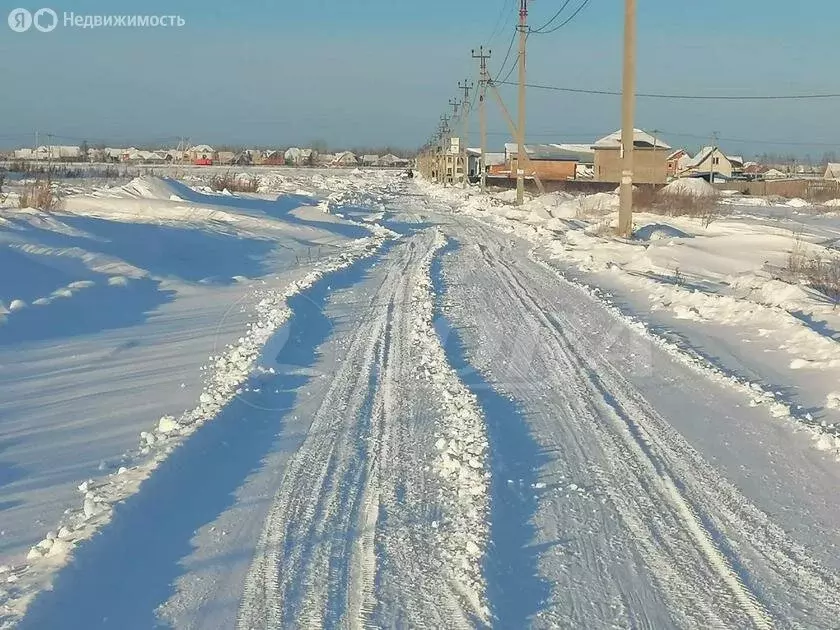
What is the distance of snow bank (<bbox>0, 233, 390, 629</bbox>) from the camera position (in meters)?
4.52

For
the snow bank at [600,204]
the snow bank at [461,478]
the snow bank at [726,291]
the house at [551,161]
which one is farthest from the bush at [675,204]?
the house at [551,161]

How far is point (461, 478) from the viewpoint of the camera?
20.4 ft

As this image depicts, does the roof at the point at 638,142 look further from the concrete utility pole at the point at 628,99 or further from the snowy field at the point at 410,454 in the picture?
the snowy field at the point at 410,454

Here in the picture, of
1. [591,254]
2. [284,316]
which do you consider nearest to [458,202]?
[591,254]

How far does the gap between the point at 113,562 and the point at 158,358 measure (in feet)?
17.7

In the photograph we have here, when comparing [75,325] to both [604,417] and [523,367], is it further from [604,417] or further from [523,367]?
[604,417]

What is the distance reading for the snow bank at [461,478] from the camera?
190 inches

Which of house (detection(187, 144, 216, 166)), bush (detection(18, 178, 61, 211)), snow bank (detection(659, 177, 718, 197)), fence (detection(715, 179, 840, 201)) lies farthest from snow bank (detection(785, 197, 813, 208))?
house (detection(187, 144, 216, 166))

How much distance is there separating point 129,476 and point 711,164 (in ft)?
389

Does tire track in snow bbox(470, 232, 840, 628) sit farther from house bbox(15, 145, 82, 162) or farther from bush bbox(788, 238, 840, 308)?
house bbox(15, 145, 82, 162)

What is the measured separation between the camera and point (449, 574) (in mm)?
4789

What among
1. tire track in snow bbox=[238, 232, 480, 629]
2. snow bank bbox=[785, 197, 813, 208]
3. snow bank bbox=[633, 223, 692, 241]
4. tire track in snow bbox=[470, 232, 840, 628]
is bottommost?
snow bank bbox=[785, 197, 813, 208]

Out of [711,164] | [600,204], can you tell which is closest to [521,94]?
[600,204]

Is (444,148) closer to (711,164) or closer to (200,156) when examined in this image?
(711,164)
